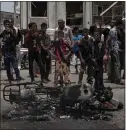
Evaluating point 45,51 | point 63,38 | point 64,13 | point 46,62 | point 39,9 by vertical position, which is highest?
point 39,9

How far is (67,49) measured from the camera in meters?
8.62

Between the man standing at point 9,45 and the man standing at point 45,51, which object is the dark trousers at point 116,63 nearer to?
the man standing at point 45,51

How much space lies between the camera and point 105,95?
6.36 meters

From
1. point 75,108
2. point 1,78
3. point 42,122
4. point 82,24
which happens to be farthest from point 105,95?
point 82,24

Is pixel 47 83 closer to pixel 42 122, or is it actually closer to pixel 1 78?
pixel 1 78

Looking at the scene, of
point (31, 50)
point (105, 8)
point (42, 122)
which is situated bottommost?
point (42, 122)

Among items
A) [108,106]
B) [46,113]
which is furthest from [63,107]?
[108,106]

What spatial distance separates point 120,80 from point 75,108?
3.33 m

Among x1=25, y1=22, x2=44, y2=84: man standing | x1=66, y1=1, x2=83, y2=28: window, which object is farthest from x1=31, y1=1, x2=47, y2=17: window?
x1=25, y1=22, x2=44, y2=84: man standing

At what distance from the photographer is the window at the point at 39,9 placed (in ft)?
62.9

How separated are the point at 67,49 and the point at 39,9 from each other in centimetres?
1188

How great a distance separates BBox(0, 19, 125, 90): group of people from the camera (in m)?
7.96

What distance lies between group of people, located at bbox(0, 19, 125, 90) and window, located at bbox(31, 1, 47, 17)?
957 centimetres

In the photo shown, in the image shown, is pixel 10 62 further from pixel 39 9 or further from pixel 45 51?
pixel 39 9
